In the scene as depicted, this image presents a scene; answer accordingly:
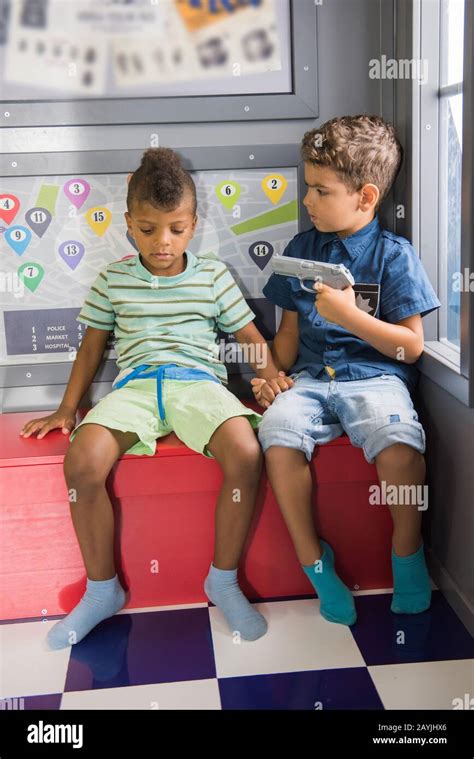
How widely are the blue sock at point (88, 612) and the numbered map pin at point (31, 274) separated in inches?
31.0

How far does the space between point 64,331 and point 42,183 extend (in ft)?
1.23

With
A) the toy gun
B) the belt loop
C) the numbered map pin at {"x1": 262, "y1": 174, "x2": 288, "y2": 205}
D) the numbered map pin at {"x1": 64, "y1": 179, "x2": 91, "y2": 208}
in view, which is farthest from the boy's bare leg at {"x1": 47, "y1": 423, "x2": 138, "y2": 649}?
the numbered map pin at {"x1": 262, "y1": 174, "x2": 288, "y2": 205}

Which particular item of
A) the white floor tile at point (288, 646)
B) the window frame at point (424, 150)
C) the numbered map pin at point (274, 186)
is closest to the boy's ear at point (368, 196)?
the window frame at point (424, 150)

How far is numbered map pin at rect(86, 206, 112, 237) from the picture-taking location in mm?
2020

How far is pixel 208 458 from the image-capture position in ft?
5.57

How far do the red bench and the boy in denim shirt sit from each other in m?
0.06

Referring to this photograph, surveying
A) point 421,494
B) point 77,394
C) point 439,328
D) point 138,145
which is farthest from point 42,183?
point 421,494

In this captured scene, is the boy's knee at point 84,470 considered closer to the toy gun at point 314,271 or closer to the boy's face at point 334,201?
the toy gun at point 314,271

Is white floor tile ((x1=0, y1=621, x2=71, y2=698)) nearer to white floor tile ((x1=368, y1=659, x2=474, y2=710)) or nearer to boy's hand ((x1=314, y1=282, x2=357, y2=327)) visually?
white floor tile ((x1=368, y1=659, x2=474, y2=710))

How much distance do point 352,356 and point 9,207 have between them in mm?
927

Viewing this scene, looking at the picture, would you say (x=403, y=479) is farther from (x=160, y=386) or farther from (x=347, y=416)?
(x=160, y=386)

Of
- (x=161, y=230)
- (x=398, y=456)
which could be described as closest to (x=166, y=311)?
(x=161, y=230)

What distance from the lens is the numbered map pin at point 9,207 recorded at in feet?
6.54

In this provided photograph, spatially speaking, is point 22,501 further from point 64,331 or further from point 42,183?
point 42,183
